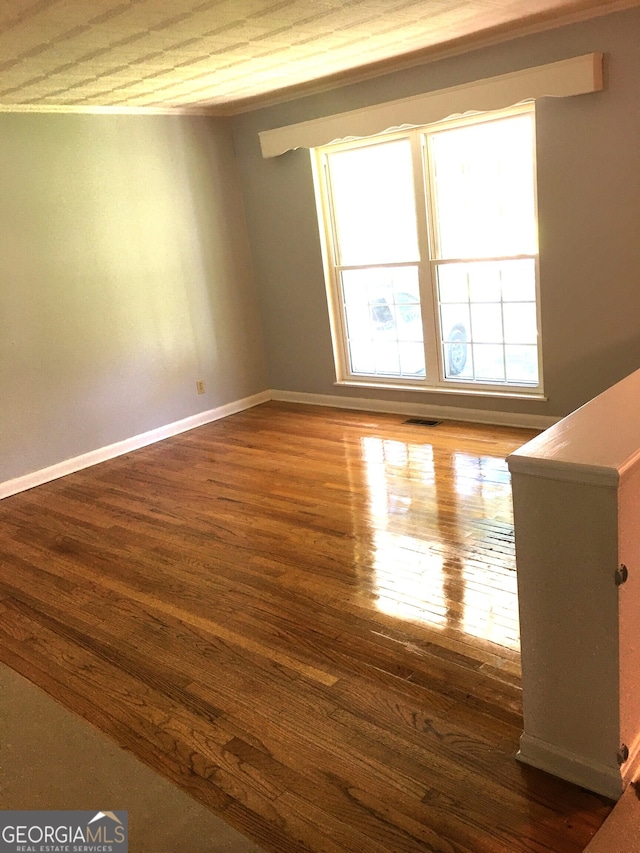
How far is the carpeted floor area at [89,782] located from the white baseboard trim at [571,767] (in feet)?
2.53

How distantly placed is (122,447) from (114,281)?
1.20 m

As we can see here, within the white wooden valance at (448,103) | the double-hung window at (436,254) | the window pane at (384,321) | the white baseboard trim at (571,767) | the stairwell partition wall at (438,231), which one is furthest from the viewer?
the window pane at (384,321)

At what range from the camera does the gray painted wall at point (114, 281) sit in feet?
15.3

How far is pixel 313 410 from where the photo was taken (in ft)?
19.3

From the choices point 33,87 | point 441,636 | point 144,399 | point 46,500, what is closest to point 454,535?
point 441,636

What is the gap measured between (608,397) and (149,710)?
1766 mm

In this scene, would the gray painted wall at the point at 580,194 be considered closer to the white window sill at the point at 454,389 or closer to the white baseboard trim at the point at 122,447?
the white window sill at the point at 454,389

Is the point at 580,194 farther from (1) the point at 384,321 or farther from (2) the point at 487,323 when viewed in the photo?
(1) the point at 384,321

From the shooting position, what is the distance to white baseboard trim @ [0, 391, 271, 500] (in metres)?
4.75

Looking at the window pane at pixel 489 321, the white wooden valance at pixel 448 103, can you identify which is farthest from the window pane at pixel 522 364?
the white wooden valance at pixel 448 103

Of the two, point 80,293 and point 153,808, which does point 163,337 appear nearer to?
point 80,293

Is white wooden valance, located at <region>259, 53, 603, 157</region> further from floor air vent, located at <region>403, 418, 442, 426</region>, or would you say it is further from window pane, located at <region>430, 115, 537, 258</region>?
floor air vent, located at <region>403, 418, 442, 426</region>

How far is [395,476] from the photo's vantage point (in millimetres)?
4180
